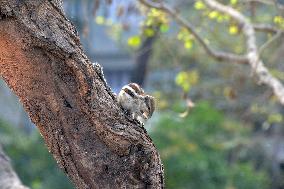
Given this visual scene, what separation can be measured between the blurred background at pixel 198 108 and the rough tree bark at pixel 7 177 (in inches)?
50.5

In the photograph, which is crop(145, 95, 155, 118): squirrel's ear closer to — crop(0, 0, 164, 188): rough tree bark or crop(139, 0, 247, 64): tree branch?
crop(0, 0, 164, 188): rough tree bark

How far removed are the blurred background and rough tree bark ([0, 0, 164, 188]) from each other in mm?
2538

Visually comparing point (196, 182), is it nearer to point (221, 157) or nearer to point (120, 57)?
point (221, 157)

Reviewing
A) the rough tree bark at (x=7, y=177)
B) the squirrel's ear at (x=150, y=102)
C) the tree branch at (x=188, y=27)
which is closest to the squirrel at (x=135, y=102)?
the squirrel's ear at (x=150, y=102)

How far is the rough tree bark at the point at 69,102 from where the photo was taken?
9.06ft

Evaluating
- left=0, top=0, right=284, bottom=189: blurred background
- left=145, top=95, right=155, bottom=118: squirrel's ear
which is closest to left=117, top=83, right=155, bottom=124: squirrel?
left=145, top=95, right=155, bottom=118: squirrel's ear

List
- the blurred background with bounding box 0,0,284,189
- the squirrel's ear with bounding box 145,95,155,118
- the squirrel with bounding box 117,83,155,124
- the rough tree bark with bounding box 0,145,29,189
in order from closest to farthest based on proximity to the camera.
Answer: the squirrel with bounding box 117,83,155,124
the squirrel's ear with bounding box 145,95,155,118
the rough tree bark with bounding box 0,145,29,189
the blurred background with bounding box 0,0,284,189

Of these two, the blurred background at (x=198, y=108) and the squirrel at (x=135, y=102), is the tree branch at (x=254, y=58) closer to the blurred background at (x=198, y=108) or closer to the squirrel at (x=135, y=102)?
the blurred background at (x=198, y=108)

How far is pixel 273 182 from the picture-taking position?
11.7m

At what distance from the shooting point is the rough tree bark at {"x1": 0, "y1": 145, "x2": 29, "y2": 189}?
4.70 metres

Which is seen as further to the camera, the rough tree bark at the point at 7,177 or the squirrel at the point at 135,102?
the rough tree bark at the point at 7,177

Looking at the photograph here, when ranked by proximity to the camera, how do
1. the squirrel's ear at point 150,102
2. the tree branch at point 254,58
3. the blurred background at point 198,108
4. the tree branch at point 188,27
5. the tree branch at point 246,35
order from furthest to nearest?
the blurred background at point 198,108, the tree branch at point 188,27, the tree branch at point 246,35, the tree branch at point 254,58, the squirrel's ear at point 150,102

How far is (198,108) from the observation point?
9320 mm

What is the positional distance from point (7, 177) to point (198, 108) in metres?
4.76
